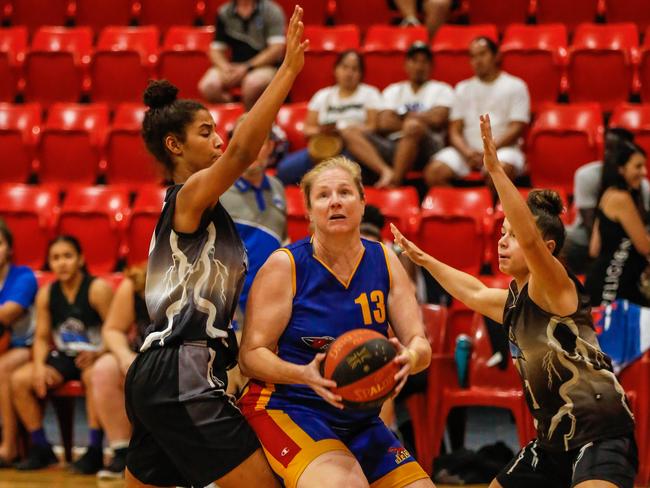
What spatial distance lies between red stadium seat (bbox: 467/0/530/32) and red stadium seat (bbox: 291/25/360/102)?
1033 mm

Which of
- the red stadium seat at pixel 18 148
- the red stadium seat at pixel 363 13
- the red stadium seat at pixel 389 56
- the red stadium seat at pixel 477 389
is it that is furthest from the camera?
the red stadium seat at pixel 363 13

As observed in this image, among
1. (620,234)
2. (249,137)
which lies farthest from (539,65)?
(249,137)

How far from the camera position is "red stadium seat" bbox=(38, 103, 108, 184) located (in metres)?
8.39

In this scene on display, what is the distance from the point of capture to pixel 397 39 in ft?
29.0

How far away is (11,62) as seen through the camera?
9.23 metres

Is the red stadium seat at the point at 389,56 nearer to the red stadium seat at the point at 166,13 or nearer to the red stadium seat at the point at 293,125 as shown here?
the red stadium seat at the point at 293,125

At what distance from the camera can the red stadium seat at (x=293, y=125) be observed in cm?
838

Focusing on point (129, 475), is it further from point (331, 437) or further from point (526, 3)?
point (526, 3)

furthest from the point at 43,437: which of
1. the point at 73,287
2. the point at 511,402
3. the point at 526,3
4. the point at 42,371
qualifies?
the point at 526,3

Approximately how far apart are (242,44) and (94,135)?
1373mm

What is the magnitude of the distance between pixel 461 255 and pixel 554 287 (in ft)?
11.5

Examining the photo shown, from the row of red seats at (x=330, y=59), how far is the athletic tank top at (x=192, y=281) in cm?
530

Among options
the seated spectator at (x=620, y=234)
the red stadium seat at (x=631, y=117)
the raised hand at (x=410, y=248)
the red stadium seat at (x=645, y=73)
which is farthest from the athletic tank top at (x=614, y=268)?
the raised hand at (x=410, y=248)

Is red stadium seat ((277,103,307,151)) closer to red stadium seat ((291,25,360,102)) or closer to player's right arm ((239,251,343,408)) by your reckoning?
A: red stadium seat ((291,25,360,102))
